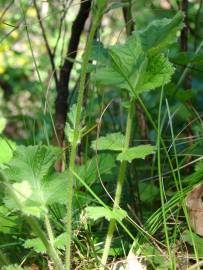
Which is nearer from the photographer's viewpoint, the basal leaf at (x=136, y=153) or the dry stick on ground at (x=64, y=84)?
the basal leaf at (x=136, y=153)

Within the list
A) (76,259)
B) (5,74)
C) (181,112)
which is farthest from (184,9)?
(5,74)

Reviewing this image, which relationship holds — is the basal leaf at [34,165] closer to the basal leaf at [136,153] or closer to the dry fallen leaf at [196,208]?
the basal leaf at [136,153]

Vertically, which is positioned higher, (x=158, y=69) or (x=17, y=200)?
(x=158, y=69)

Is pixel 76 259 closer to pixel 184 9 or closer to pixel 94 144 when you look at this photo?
pixel 94 144

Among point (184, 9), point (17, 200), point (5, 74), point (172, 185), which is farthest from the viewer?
point (5, 74)

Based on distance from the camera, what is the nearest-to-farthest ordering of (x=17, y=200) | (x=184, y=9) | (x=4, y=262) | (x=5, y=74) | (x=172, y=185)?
(x=17, y=200)
(x=4, y=262)
(x=172, y=185)
(x=184, y=9)
(x=5, y=74)

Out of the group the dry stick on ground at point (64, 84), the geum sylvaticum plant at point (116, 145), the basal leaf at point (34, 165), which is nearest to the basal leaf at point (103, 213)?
the geum sylvaticum plant at point (116, 145)

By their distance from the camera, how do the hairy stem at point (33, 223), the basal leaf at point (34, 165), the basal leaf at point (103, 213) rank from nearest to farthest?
the hairy stem at point (33, 223), the basal leaf at point (103, 213), the basal leaf at point (34, 165)
